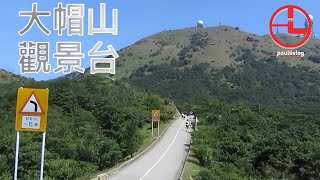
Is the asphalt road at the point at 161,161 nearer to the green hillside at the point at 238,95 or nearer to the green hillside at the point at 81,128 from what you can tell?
the green hillside at the point at 238,95

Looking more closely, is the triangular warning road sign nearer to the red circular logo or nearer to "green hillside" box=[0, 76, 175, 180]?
the red circular logo

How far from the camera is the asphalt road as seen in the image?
23.6 meters

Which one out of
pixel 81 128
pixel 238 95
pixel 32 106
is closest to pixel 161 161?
pixel 81 128

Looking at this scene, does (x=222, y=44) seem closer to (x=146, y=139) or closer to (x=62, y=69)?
(x=146, y=139)

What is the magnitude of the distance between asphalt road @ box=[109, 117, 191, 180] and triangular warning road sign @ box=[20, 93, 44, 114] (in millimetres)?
15508

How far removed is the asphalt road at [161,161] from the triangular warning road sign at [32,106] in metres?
15.5

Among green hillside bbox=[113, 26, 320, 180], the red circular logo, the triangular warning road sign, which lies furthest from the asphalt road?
the triangular warning road sign

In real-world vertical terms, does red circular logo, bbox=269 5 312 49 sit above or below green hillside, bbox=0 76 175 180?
above

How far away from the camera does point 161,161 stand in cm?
2925

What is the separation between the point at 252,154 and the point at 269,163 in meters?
2.16

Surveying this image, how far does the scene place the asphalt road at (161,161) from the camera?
23.6 metres

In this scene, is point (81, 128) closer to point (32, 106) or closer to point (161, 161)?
point (161, 161)

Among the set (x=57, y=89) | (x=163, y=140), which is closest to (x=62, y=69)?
(x=163, y=140)

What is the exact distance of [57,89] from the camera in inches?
2308
